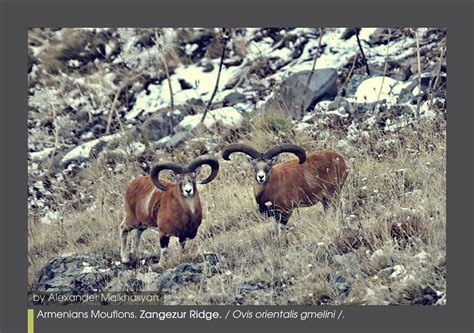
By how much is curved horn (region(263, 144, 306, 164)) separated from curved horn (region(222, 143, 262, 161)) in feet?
0.40

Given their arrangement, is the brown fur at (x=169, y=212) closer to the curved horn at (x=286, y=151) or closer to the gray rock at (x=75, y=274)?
the gray rock at (x=75, y=274)

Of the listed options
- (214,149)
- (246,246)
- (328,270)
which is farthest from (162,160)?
(328,270)

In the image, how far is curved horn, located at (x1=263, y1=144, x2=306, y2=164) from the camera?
13.9 m

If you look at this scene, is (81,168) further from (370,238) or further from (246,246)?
(370,238)

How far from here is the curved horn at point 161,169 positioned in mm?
13750

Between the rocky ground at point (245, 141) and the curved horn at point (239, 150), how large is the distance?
444 mm

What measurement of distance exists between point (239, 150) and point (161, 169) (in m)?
0.99

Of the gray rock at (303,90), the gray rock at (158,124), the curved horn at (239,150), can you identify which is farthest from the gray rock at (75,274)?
the gray rock at (303,90)

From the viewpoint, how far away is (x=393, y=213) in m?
13.8

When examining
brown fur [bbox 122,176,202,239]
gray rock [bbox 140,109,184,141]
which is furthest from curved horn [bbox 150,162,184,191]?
gray rock [bbox 140,109,184,141]

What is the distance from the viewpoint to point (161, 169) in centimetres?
1377

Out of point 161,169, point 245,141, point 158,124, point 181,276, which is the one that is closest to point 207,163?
point 161,169

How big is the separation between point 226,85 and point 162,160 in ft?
4.98

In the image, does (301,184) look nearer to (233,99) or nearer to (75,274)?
(233,99)
